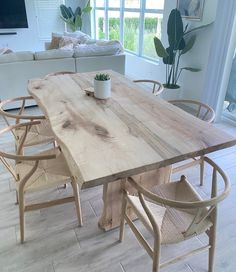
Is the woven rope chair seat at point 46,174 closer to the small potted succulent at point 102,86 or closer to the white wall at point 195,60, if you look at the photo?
the small potted succulent at point 102,86

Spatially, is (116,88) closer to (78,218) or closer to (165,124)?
(165,124)

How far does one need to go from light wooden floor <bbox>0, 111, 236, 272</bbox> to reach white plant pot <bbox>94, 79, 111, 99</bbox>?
804mm

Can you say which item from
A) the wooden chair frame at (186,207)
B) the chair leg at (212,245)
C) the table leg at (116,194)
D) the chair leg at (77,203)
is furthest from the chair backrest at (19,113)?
the chair leg at (212,245)

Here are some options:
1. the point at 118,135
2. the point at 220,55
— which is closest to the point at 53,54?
the point at 220,55

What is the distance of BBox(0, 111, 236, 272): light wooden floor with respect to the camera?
1.44 meters

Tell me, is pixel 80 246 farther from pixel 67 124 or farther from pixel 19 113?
pixel 19 113

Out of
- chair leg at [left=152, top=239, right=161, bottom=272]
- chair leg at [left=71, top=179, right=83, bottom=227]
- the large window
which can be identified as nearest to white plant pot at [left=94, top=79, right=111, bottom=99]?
chair leg at [left=71, top=179, right=83, bottom=227]

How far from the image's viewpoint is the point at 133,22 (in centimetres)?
502

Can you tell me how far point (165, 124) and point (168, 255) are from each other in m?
0.80

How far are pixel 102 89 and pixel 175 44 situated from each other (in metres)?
2.13

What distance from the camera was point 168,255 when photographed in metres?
1.50

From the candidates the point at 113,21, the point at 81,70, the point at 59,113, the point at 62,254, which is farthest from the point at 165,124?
the point at 113,21

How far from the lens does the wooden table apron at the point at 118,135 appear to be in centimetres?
105

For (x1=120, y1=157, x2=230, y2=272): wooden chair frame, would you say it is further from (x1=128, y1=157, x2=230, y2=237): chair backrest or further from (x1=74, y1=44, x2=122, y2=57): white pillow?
(x1=74, y1=44, x2=122, y2=57): white pillow
